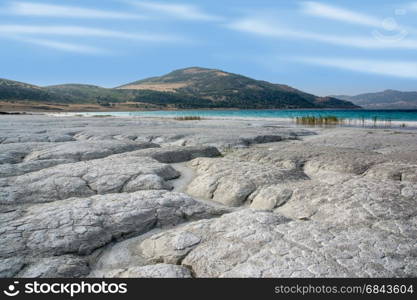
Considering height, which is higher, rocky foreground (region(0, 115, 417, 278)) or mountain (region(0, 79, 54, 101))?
mountain (region(0, 79, 54, 101))

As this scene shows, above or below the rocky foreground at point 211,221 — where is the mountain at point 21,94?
above

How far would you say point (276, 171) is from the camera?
23.9 ft

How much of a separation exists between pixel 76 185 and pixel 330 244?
483cm

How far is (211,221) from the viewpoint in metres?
4.98

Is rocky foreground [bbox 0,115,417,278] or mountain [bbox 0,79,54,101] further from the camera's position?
mountain [bbox 0,79,54,101]

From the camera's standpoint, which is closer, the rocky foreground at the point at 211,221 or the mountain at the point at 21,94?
the rocky foreground at the point at 211,221

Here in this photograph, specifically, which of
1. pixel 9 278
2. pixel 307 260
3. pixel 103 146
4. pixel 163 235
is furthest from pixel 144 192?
pixel 103 146

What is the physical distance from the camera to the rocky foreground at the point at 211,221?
392cm

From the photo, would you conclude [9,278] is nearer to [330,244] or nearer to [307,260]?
[307,260]

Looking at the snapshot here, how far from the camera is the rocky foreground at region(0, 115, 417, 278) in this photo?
3.92 metres

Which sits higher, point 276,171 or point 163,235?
point 276,171

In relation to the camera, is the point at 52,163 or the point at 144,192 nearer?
the point at 144,192

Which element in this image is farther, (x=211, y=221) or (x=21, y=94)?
(x=21, y=94)

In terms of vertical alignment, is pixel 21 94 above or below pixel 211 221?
above
